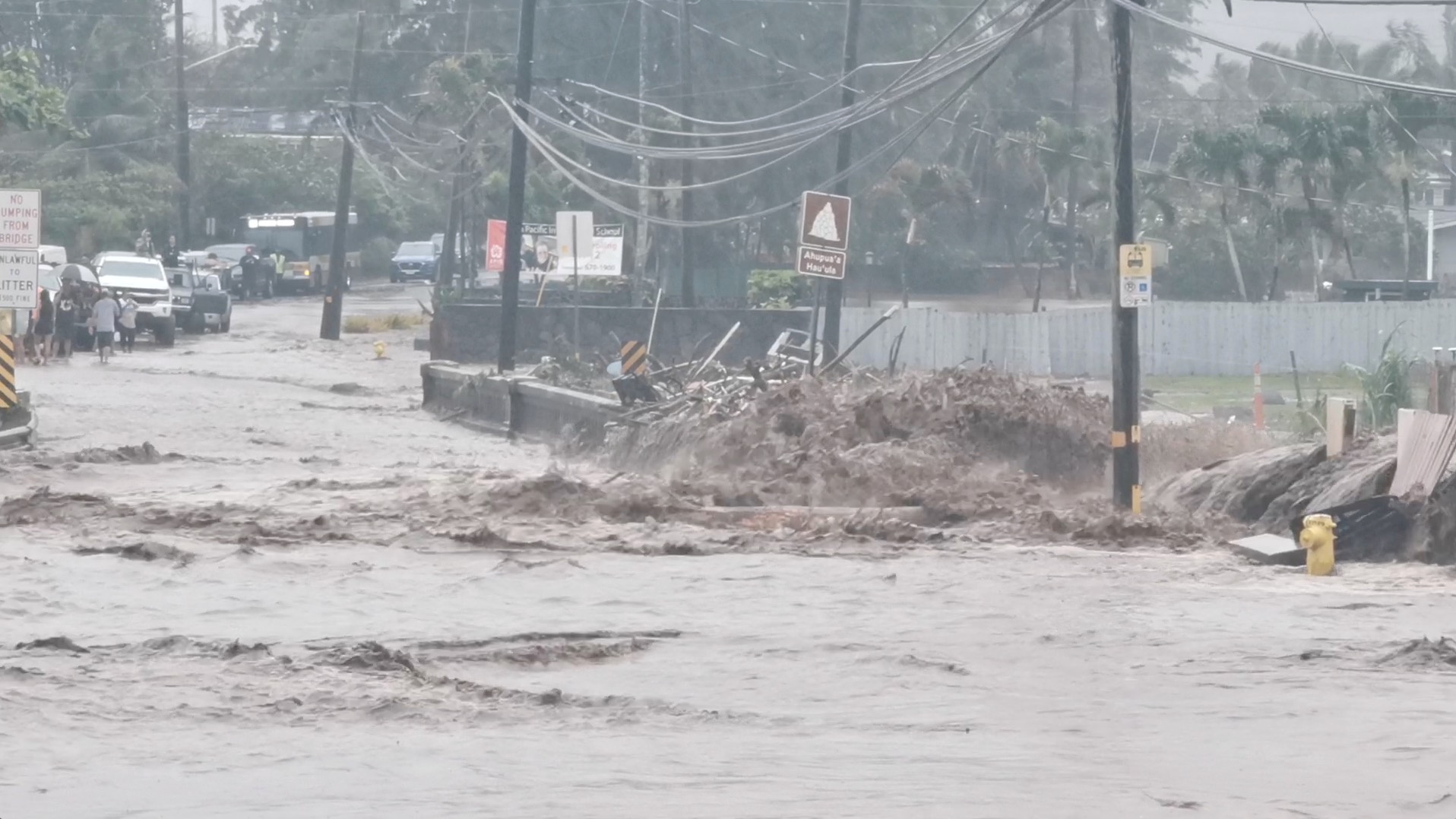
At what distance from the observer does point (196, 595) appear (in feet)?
42.4

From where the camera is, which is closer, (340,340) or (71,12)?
(340,340)

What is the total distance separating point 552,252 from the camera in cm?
4025

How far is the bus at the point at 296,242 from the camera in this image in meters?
74.9

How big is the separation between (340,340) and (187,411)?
2291 centimetres

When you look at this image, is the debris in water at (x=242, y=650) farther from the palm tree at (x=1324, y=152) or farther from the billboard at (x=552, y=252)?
the palm tree at (x=1324, y=152)

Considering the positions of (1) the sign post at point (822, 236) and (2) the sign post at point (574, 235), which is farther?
(2) the sign post at point (574, 235)

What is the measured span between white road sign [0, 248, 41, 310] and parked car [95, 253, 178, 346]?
82.9 ft

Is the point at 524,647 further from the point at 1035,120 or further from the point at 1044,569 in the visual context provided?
the point at 1035,120

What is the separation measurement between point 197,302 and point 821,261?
114 feet

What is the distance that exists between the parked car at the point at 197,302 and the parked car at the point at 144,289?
10.2 feet

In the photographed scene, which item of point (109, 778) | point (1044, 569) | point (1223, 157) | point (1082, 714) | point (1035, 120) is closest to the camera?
point (109, 778)

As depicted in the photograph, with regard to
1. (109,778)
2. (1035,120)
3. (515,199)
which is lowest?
(109,778)

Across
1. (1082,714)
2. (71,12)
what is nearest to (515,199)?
(1082,714)

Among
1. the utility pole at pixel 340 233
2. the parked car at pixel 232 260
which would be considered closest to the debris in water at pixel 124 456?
the utility pole at pixel 340 233
